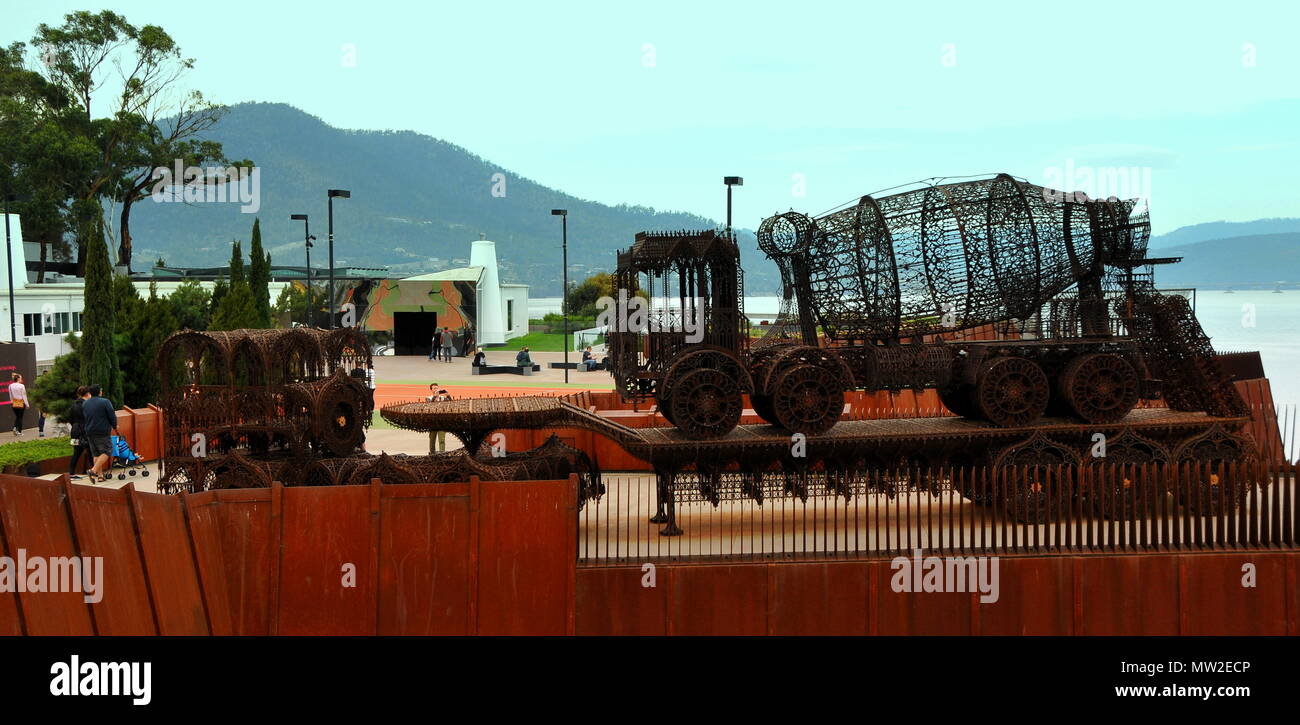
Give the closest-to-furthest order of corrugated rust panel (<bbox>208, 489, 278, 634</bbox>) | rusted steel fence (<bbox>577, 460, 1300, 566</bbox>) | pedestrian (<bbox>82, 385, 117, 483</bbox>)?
corrugated rust panel (<bbox>208, 489, 278, 634</bbox>)
rusted steel fence (<bbox>577, 460, 1300, 566</bbox>)
pedestrian (<bbox>82, 385, 117, 483</bbox>)

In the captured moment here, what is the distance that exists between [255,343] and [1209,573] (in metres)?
12.6

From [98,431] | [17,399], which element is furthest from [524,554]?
[17,399]

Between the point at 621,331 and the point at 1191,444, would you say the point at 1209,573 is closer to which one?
the point at 1191,444

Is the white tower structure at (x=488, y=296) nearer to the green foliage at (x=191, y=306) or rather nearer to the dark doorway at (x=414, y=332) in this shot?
the dark doorway at (x=414, y=332)

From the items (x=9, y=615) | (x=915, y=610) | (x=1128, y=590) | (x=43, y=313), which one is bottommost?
(x=915, y=610)

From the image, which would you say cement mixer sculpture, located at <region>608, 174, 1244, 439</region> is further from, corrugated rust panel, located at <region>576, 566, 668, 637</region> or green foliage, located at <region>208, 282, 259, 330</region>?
green foliage, located at <region>208, 282, 259, 330</region>

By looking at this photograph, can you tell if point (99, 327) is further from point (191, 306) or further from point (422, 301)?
point (422, 301)

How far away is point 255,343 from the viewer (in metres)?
15.9

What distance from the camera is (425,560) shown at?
1162 cm

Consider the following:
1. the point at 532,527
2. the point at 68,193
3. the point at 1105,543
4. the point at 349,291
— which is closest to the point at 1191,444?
the point at 1105,543

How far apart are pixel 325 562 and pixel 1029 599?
24.7 feet

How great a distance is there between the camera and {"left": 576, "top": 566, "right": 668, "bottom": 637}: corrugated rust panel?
11945 mm

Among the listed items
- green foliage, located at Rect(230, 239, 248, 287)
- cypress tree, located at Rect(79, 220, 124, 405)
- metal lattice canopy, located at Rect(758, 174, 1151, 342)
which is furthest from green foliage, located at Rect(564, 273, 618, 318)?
metal lattice canopy, located at Rect(758, 174, 1151, 342)

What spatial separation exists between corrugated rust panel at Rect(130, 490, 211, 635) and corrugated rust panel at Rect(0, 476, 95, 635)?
119 cm
